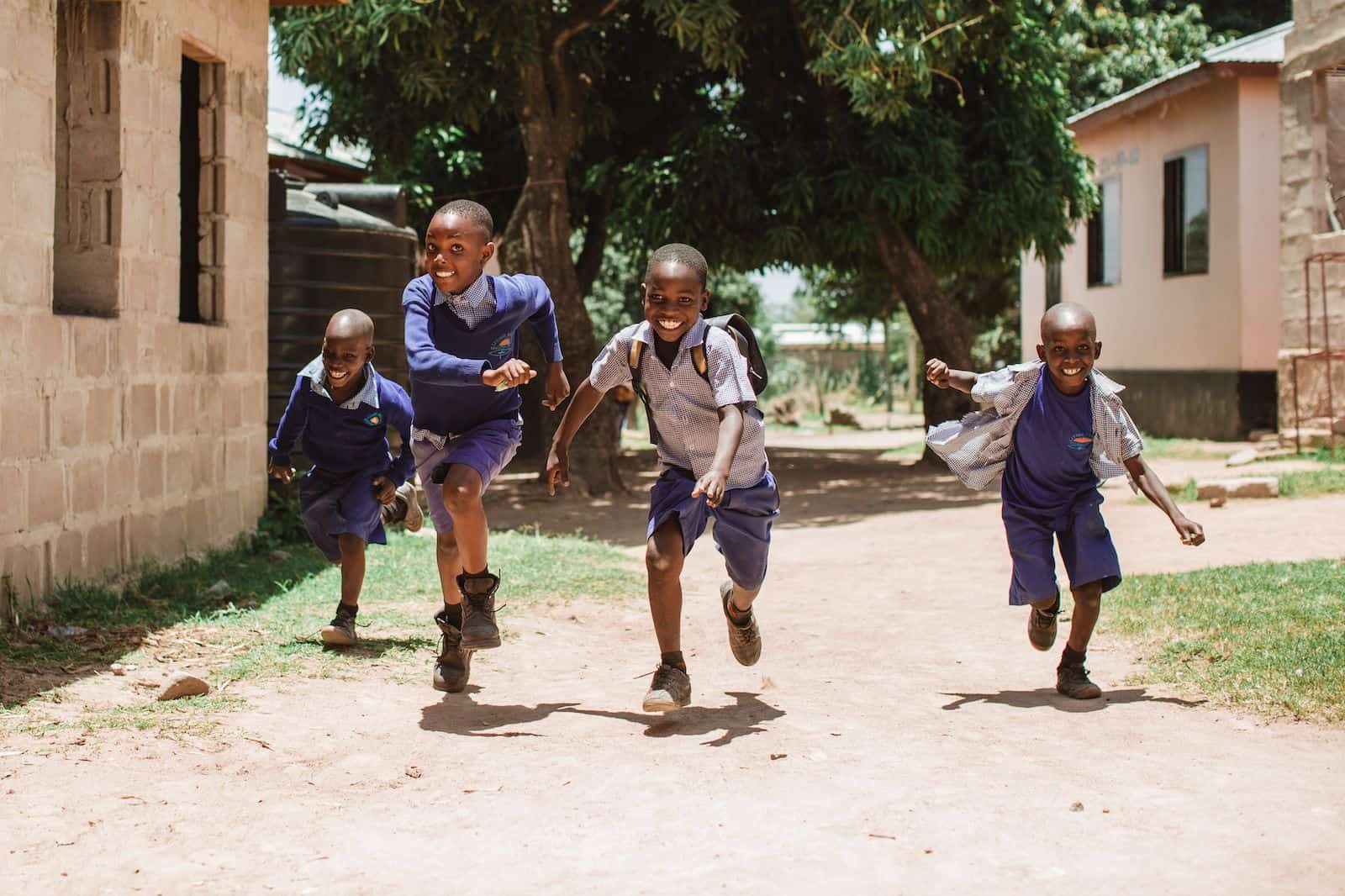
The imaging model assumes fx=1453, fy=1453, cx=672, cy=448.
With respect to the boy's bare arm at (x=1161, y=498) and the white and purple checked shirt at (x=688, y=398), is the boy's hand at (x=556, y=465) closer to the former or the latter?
the white and purple checked shirt at (x=688, y=398)

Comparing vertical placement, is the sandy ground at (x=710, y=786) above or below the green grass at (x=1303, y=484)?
below

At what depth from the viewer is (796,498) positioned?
550 inches

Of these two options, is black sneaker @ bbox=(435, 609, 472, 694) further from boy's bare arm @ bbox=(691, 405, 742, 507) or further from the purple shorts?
boy's bare arm @ bbox=(691, 405, 742, 507)

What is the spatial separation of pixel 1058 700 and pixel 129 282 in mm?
4704

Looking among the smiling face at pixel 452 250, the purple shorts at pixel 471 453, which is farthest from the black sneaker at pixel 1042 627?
the smiling face at pixel 452 250

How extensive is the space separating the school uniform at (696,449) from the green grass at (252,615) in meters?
1.44

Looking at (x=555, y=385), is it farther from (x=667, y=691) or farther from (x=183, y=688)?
(x=183, y=688)

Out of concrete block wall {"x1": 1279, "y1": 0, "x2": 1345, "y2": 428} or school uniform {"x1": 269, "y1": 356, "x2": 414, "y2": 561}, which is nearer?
school uniform {"x1": 269, "y1": 356, "x2": 414, "y2": 561}

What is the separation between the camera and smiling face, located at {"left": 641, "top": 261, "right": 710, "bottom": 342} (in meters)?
4.60

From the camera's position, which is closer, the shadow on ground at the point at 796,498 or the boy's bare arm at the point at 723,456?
the boy's bare arm at the point at 723,456

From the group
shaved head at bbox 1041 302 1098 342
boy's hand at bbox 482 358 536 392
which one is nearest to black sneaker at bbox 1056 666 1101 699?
shaved head at bbox 1041 302 1098 342

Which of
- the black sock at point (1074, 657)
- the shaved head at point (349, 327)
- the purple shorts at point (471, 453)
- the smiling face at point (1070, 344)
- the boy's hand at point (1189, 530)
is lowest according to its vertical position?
the black sock at point (1074, 657)

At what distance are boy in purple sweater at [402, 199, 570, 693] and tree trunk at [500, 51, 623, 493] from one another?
8276mm

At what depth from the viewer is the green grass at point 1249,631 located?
4.89 m
